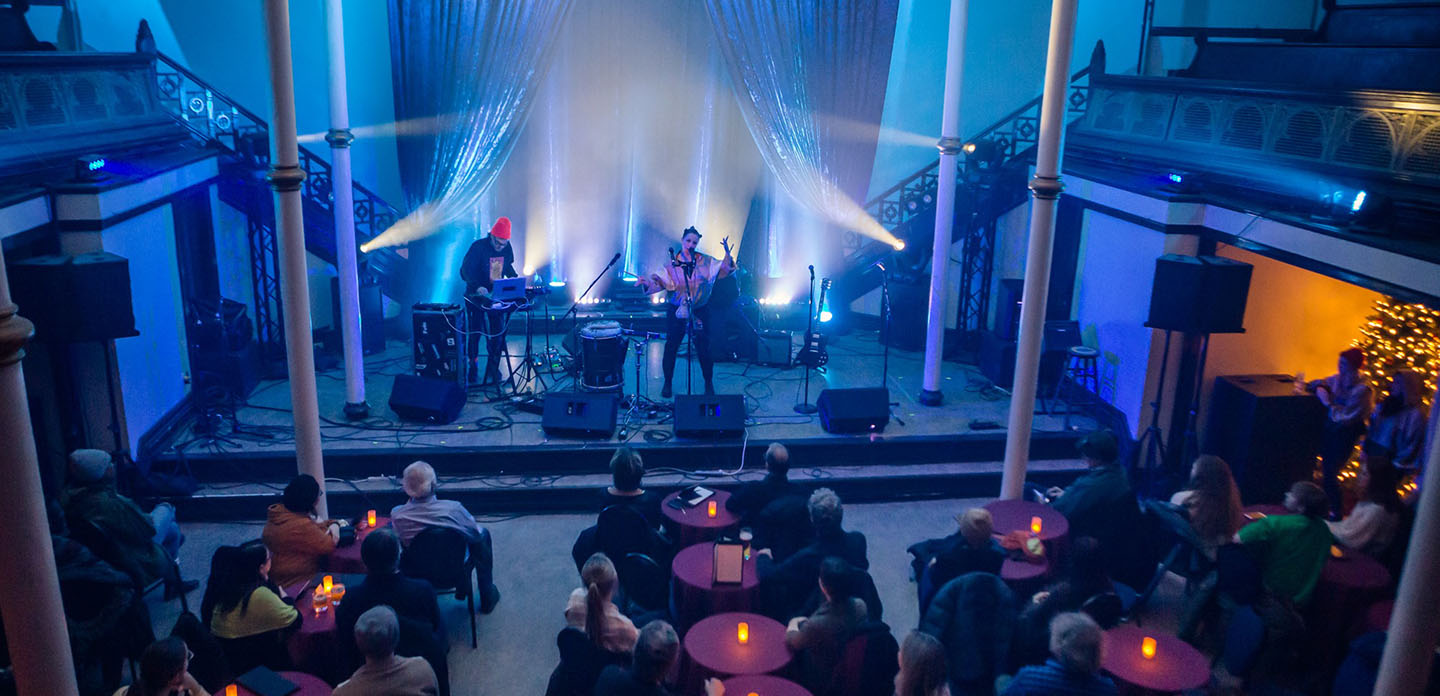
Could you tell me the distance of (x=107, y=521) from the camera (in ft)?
19.1

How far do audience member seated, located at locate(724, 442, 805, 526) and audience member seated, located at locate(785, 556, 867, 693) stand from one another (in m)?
1.40

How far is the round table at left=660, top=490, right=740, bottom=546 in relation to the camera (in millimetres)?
6562

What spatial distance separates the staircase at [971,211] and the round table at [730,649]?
6.82m

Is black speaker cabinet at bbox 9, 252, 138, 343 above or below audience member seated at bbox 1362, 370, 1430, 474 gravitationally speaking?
above

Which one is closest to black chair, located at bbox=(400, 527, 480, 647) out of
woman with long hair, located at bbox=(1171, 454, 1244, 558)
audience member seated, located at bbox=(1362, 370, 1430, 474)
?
woman with long hair, located at bbox=(1171, 454, 1244, 558)

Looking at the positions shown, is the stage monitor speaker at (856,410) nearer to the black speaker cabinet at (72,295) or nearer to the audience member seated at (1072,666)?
the audience member seated at (1072,666)

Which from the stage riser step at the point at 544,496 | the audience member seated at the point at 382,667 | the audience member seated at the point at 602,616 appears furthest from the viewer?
the stage riser step at the point at 544,496

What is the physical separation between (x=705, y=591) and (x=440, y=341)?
497 centimetres

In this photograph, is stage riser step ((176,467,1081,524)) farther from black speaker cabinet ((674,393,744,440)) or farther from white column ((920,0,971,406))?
white column ((920,0,971,406))

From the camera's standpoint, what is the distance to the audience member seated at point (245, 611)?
16.6 ft

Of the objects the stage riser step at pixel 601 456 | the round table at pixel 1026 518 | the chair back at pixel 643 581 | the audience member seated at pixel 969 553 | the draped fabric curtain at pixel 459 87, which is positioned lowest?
the stage riser step at pixel 601 456

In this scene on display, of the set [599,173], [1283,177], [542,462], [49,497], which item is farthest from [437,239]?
[1283,177]

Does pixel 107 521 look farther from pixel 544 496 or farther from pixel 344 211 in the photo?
pixel 344 211

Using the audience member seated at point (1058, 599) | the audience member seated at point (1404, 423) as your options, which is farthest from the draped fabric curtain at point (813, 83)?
the audience member seated at point (1058, 599)
